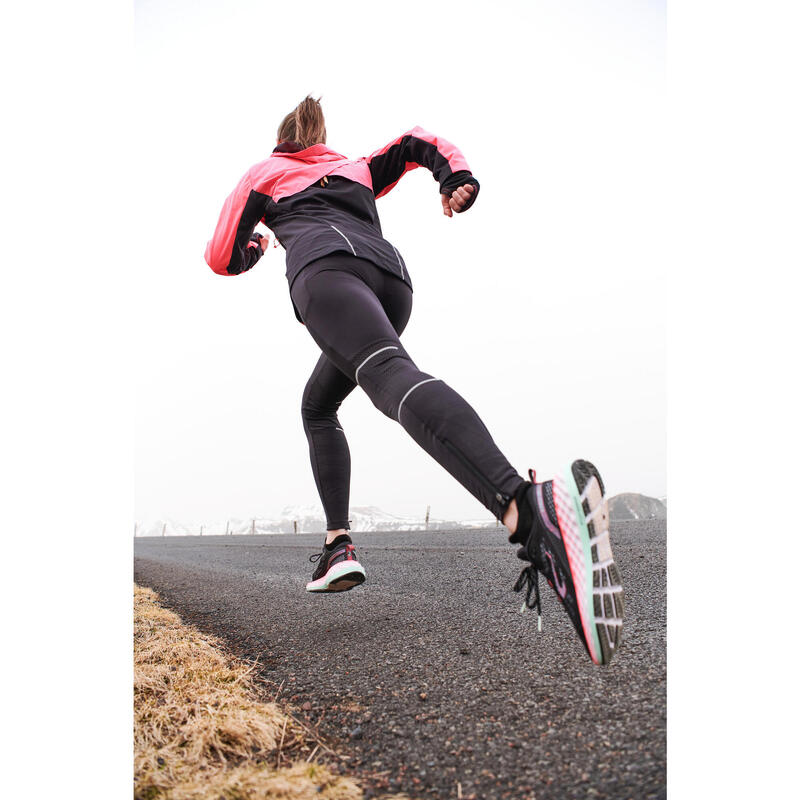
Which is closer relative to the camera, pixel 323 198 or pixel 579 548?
pixel 579 548

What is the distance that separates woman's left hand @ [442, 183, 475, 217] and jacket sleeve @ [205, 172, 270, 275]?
0.40 metres

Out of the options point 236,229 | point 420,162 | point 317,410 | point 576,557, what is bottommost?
point 576,557

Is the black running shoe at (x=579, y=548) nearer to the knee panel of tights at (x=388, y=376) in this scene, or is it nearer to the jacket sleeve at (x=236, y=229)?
the knee panel of tights at (x=388, y=376)

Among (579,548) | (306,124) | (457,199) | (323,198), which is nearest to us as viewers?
(579,548)

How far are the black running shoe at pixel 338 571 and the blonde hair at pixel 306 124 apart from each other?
100 centimetres

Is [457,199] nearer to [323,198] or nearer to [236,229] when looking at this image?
[323,198]

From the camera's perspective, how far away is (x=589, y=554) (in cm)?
77

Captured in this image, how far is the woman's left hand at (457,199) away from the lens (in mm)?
1097

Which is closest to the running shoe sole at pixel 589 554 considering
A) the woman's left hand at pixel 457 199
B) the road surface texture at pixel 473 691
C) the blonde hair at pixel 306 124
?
the road surface texture at pixel 473 691

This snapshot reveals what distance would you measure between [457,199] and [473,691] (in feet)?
2.88

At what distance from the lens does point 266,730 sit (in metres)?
0.85

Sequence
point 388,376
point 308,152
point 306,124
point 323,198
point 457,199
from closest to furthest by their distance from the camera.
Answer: point 388,376, point 457,199, point 323,198, point 308,152, point 306,124

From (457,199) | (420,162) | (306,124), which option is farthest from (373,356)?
(306,124)
